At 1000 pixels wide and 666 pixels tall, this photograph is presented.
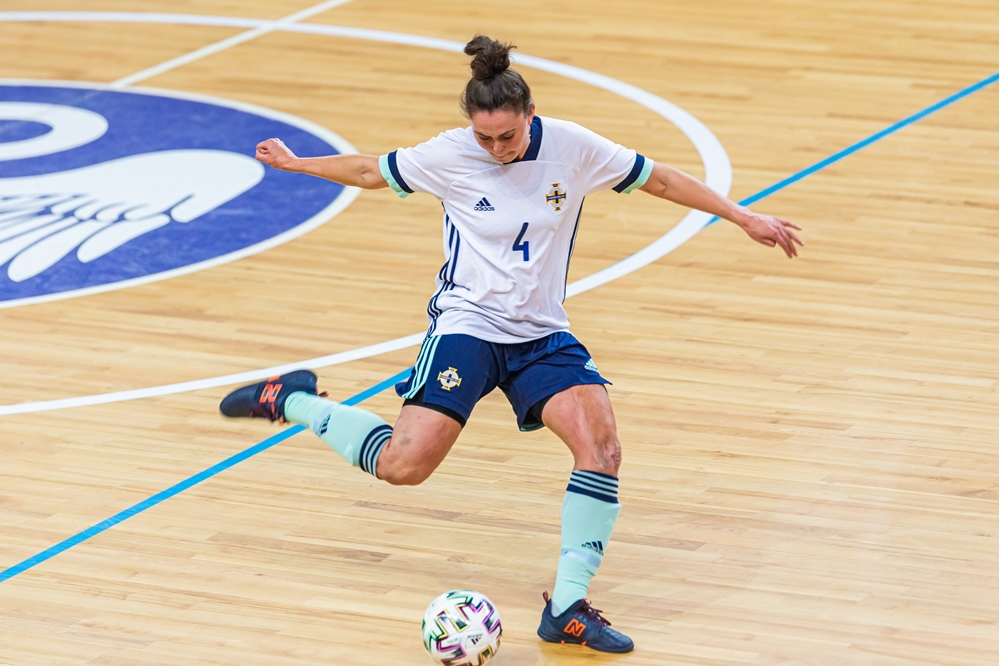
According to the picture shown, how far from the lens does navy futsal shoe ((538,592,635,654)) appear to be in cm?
446

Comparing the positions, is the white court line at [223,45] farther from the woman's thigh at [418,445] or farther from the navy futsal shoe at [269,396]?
the woman's thigh at [418,445]

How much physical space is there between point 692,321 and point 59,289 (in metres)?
3.10

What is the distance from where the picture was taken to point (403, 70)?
1105 cm

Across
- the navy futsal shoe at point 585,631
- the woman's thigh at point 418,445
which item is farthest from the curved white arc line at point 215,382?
the navy futsal shoe at point 585,631

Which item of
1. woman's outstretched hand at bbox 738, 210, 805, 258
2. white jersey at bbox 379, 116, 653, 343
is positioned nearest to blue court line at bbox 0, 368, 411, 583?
white jersey at bbox 379, 116, 653, 343

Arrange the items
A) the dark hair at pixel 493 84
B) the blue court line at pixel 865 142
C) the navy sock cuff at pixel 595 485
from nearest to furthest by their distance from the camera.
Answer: the dark hair at pixel 493 84 < the navy sock cuff at pixel 595 485 < the blue court line at pixel 865 142

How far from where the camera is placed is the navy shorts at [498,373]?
473 centimetres

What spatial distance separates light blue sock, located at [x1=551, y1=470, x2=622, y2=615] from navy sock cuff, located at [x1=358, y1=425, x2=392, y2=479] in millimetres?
658

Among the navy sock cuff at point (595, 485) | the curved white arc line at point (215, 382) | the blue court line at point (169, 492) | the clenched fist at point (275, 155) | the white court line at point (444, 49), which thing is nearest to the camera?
the navy sock cuff at point (595, 485)

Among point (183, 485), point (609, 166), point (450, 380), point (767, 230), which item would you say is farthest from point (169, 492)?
point (767, 230)

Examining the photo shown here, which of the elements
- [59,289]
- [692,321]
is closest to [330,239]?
[59,289]

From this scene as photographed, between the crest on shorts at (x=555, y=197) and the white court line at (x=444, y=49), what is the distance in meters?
2.19

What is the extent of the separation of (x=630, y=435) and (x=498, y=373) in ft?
4.18

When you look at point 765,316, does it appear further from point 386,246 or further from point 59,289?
point 59,289
